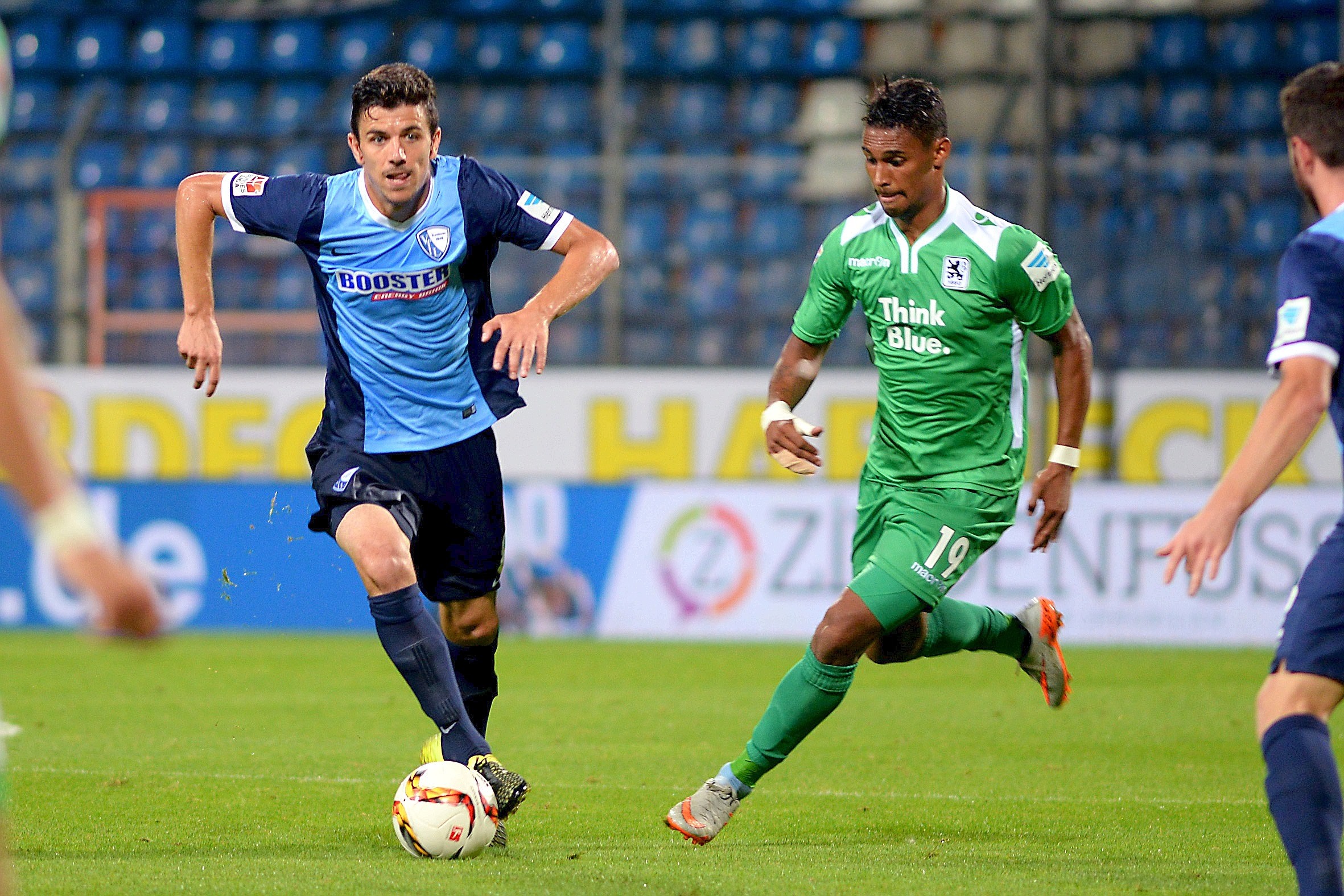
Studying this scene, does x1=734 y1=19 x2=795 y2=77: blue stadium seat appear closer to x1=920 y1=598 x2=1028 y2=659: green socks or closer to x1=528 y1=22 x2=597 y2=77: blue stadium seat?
x1=528 y1=22 x2=597 y2=77: blue stadium seat

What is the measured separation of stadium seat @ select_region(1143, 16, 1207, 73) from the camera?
15.1 m

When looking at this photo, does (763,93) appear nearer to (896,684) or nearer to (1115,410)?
(1115,410)

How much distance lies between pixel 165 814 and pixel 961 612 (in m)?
2.72

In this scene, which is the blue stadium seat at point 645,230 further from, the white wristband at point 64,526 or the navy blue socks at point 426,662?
the white wristband at point 64,526

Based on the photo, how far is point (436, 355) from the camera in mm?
5352

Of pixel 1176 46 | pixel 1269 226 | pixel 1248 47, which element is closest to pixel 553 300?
pixel 1269 226

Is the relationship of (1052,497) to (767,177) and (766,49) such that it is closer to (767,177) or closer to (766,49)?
(767,177)

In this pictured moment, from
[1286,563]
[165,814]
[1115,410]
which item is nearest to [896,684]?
[1286,563]

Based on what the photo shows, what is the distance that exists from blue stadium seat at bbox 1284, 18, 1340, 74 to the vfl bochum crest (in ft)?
38.1

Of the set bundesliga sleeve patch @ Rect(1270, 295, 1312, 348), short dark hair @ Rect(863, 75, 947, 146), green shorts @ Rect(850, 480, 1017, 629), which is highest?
short dark hair @ Rect(863, 75, 947, 146)

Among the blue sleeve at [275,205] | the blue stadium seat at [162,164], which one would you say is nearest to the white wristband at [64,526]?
the blue sleeve at [275,205]

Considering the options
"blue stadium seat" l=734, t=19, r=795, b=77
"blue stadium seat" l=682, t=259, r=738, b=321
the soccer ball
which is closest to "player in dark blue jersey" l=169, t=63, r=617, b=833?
the soccer ball

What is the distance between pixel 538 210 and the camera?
538 centimetres

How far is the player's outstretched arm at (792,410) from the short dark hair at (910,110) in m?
0.72
